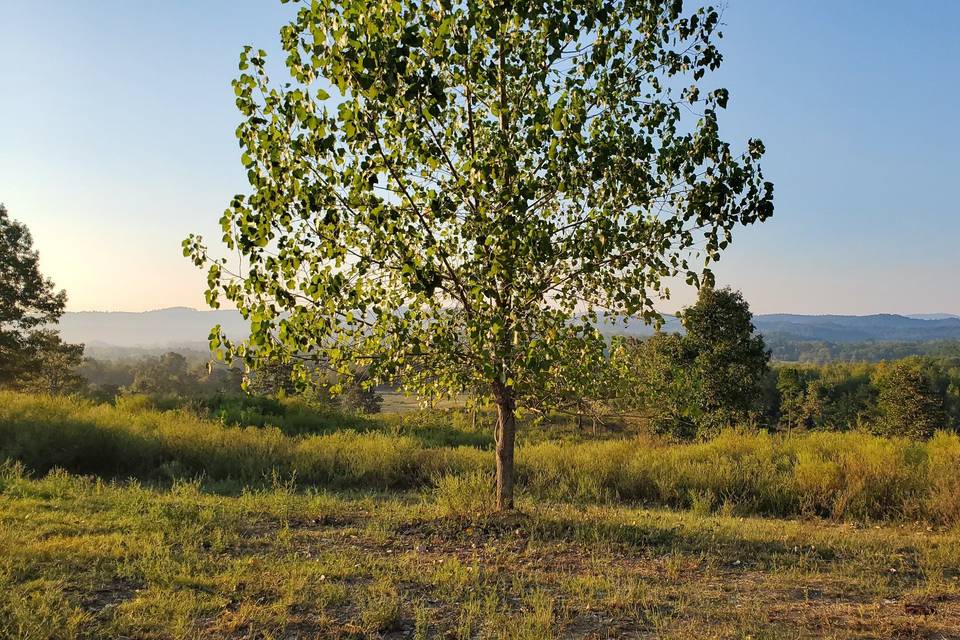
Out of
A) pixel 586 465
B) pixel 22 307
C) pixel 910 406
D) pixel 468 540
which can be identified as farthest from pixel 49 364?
pixel 910 406

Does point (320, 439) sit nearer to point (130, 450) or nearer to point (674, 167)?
point (130, 450)

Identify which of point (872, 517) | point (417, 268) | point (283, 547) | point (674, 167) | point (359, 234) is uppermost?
point (674, 167)

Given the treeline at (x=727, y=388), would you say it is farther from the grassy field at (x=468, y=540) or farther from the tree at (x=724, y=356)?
the grassy field at (x=468, y=540)

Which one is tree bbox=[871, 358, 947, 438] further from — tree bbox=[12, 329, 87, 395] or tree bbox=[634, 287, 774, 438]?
tree bbox=[12, 329, 87, 395]

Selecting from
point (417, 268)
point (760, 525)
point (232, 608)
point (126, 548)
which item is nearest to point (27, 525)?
point (126, 548)

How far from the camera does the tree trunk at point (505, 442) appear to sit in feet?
23.4

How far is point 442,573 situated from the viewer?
571 centimetres

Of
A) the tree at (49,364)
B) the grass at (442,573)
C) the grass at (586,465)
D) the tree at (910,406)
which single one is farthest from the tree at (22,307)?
the tree at (910,406)

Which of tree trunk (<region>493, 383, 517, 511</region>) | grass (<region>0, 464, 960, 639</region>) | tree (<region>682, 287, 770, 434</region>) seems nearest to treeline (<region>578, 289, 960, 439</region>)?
tree (<region>682, 287, 770, 434</region>)

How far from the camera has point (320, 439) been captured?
1399 centimetres

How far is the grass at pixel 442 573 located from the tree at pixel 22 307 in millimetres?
32862

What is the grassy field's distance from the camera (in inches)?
188

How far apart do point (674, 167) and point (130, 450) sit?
38.4ft

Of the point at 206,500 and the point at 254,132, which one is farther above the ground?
the point at 254,132
